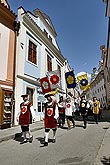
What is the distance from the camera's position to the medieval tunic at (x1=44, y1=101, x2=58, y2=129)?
22.8 feet

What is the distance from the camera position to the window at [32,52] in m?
15.0

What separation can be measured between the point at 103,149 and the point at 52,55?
643 inches

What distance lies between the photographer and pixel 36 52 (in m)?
16.3

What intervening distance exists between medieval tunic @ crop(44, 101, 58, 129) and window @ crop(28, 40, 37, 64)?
8.30m

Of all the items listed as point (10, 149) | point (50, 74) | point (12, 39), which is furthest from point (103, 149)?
point (50, 74)

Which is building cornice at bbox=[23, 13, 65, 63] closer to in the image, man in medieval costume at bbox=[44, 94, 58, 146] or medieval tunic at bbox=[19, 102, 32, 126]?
medieval tunic at bbox=[19, 102, 32, 126]

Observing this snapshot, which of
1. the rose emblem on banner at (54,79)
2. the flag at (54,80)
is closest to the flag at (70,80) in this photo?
the flag at (54,80)

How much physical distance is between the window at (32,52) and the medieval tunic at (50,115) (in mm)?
8296

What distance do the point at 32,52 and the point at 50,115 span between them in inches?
368

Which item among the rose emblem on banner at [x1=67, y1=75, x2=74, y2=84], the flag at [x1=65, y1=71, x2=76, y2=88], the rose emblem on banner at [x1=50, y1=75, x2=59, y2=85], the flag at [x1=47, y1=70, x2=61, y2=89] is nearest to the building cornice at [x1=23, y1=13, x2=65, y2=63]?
the flag at [x1=65, y1=71, x2=76, y2=88]

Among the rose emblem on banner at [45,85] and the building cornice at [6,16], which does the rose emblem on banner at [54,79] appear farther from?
the building cornice at [6,16]

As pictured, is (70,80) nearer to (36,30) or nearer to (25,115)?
(36,30)

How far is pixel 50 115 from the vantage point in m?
7.02

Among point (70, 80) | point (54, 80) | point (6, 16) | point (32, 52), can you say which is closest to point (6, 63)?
point (6, 16)
